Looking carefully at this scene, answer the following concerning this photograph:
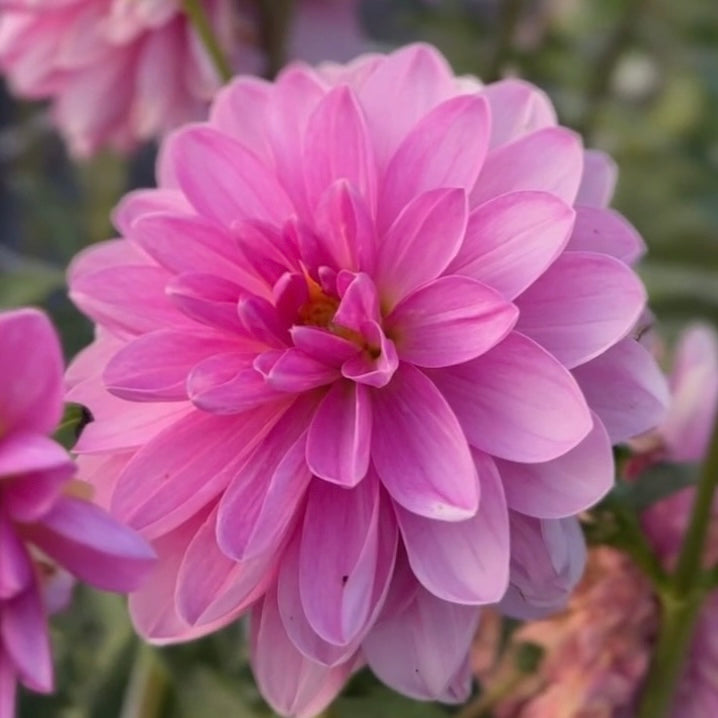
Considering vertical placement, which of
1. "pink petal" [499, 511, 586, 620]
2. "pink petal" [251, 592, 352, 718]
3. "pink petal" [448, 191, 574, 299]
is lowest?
"pink petal" [251, 592, 352, 718]

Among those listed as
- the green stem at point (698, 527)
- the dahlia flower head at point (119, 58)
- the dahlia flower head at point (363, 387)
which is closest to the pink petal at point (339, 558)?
the dahlia flower head at point (363, 387)

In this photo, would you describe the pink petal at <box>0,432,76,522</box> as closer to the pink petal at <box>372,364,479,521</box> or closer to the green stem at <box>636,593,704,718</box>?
the pink petal at <box>372,364,479,521</box>

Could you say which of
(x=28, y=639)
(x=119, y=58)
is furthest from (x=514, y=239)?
(x=119, y=58)

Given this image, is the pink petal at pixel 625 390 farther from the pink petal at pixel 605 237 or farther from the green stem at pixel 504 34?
the green stem at pixel 504 34

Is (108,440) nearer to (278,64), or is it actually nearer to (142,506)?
(142,506)

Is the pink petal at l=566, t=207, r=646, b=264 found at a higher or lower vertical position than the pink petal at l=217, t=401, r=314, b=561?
higher

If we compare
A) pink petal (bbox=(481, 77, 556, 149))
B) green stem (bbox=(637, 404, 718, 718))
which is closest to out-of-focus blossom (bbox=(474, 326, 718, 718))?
green stem (bbox=(637, 404, 718, 718))

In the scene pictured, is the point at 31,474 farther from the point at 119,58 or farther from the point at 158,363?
the point at 119,58
